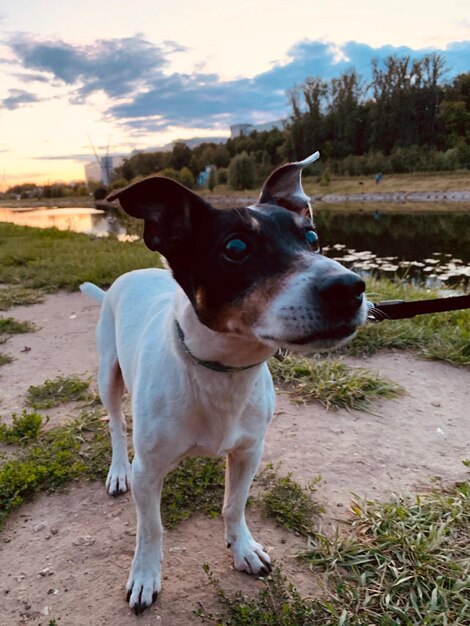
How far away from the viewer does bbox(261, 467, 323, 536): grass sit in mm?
2611

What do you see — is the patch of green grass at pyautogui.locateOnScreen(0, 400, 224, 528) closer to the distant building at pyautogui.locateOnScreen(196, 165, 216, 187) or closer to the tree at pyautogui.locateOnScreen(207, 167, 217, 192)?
the tree at pyautogui.locateOnScreen(207, 167, 217, 192)

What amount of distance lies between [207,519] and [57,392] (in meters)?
2.12

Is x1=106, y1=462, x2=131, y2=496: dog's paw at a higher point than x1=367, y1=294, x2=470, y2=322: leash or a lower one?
lower

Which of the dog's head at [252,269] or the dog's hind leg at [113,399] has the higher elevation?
the dog's head at [252,269]

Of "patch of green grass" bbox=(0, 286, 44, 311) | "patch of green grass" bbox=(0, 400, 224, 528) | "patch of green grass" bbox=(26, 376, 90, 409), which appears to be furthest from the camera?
"patch of green grass" bbox=(0, 286, 44, 311)

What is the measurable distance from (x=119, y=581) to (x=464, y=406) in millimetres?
2921

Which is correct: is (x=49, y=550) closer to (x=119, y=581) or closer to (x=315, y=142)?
(x=119, y=581)

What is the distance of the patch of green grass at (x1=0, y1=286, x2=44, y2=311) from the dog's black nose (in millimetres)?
6523

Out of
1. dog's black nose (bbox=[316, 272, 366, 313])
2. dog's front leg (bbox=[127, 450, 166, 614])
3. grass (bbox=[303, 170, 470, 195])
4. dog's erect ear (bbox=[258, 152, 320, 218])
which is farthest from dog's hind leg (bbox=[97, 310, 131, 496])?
grass (bbox=[303, 170, 470, 195])

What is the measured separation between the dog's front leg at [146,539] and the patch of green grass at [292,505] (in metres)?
0.72

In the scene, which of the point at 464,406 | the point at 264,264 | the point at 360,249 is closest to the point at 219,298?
the point at 264,264

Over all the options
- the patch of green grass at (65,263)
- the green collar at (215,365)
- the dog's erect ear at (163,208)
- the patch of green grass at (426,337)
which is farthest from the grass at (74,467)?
the patch of green grass at (65,263)

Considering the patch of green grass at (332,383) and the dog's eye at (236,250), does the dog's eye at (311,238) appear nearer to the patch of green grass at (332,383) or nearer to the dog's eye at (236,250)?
the dog's eye at (236,250)

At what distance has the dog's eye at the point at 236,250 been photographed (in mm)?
1711
